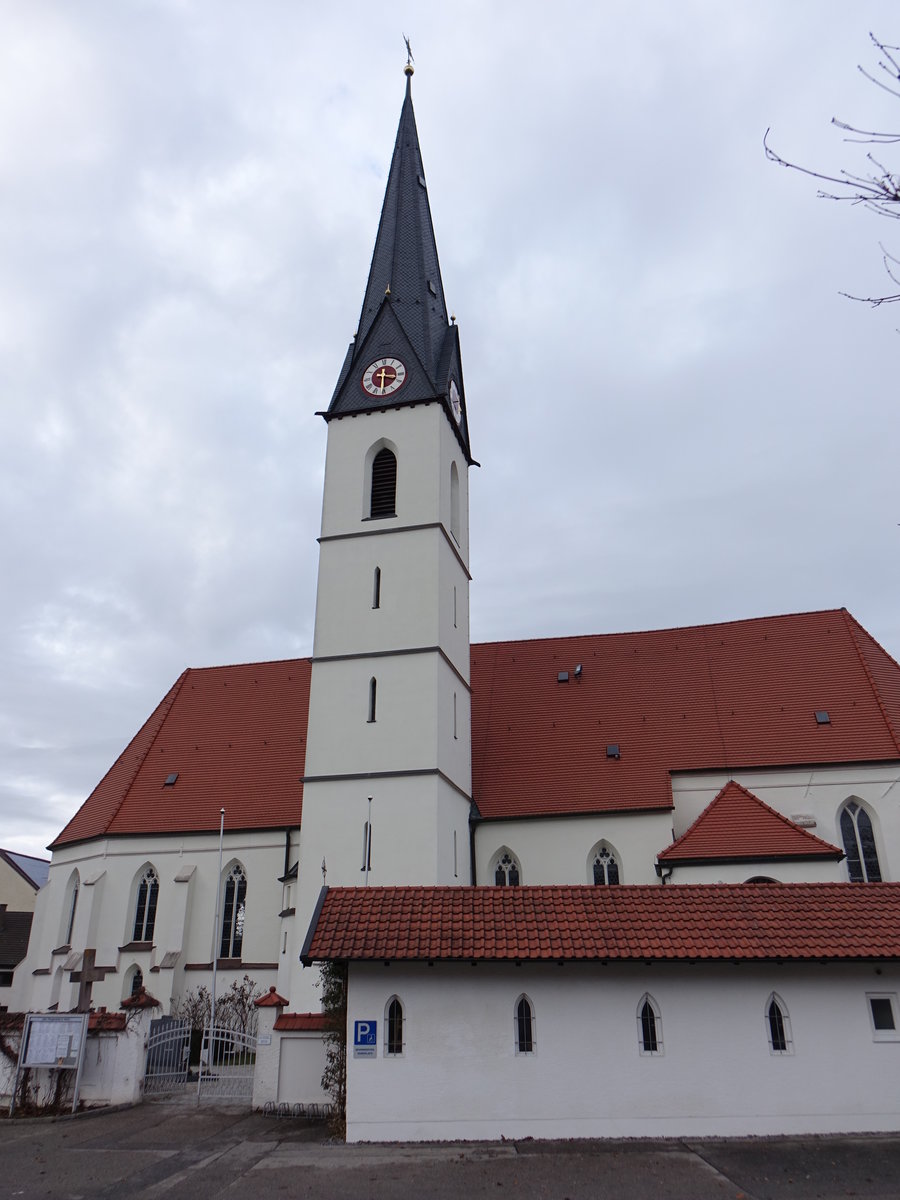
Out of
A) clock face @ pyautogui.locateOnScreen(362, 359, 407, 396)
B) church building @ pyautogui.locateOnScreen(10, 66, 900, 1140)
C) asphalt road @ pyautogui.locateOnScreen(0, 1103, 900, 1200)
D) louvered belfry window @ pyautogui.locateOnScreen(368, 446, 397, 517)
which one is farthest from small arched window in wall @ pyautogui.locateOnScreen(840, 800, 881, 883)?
clock face @ pyautogui.locateOnScreen(362, 359, 407, 396)

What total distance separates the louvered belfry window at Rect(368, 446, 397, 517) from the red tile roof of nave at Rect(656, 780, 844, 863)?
9.83 metres

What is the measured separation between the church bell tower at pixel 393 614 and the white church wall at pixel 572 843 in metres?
1.12

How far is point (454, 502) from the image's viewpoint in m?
23.4

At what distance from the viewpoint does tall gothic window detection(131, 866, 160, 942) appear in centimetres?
2322

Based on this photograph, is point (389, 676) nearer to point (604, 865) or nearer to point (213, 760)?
point (604, 865)

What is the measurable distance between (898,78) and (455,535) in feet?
61.7

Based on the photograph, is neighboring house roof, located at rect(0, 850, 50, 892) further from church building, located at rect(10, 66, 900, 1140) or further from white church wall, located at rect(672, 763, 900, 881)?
white church wall, located at rect(672, 763, 900, 881)

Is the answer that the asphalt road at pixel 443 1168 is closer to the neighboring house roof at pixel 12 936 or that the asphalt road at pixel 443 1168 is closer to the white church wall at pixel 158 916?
the white church wall at pixel 158 916

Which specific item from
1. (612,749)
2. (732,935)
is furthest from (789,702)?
(732,935)

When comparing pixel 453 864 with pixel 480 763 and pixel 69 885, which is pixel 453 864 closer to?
pixel 480 763

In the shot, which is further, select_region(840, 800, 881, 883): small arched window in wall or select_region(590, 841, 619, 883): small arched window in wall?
select_region(590, 841, 619, 883): small arched window in wall

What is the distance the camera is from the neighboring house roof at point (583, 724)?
21.7 meters

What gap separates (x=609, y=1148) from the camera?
11250mm

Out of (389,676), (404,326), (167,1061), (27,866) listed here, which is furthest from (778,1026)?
(27,866)
